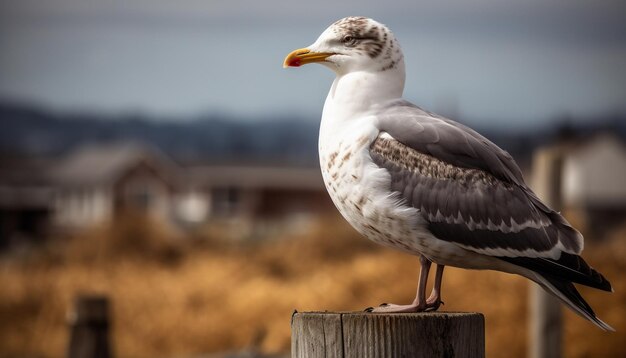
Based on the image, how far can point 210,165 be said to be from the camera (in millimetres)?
53500

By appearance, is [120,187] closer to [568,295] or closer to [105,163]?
[105,163]

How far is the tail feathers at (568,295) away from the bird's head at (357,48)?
3.23 ft

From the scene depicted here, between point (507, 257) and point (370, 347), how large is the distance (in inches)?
27.7

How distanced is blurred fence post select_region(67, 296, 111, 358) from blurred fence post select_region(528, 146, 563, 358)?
3.03 m

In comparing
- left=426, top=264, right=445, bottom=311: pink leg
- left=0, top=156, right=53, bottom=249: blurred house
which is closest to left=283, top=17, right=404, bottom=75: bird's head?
left=426, top=264, right=445, bottom=311: pink leg

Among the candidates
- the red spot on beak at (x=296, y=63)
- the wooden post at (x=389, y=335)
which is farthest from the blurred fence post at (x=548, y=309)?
the wooden post at (x=389, y=335)

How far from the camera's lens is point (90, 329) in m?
6.14

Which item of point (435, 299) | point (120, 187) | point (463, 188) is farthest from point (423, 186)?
point (120, 187)

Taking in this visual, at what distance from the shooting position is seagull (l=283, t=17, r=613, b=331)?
11.1 feet

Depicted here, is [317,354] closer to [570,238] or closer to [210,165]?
[570,238]

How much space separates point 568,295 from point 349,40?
124 centimetres

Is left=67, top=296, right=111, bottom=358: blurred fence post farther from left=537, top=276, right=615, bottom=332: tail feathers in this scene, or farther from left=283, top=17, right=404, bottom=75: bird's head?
left=537, top=276, right=615, bottom=332: tail feathers

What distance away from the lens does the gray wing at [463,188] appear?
11.2 feet

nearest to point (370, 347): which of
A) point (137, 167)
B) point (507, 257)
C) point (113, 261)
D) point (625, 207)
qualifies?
point (507, 257)
